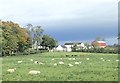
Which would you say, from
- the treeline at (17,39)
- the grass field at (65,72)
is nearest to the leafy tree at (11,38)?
the treeline at (17,39)

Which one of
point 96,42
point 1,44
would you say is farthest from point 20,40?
point 96,42

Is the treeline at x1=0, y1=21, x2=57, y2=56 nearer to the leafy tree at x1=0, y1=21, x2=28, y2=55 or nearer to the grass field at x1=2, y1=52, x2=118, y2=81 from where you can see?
the leafy tree at x1=0, y1=21, x2=28, y2=55

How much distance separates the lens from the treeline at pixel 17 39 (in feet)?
323

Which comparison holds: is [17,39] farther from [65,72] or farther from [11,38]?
[65,72]

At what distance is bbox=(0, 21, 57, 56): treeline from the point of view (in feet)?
323

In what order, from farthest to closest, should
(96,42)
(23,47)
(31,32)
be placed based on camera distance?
1. (96,42)
2. (31,32)
3. (23,47)

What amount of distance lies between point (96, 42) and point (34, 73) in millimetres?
168607

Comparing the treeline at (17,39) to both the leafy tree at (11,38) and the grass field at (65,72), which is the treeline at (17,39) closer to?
the leafy tree at (11,38)

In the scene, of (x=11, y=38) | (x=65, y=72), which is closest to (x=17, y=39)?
(x=11, y=38)

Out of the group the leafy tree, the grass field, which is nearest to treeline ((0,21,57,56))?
the leafy tree

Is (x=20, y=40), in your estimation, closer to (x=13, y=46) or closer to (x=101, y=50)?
(x=13, y=46)

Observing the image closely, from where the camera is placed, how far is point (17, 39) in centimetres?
11312

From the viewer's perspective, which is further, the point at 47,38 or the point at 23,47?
the point at 47,38

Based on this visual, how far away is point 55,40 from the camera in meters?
189
